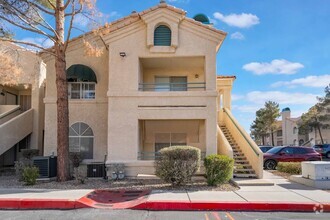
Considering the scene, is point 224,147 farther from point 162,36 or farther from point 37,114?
point 37,114

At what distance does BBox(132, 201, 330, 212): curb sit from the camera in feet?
30.9

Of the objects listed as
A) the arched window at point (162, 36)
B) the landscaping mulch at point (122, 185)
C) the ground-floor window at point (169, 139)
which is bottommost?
the landscaping mulch at point (122, 185)

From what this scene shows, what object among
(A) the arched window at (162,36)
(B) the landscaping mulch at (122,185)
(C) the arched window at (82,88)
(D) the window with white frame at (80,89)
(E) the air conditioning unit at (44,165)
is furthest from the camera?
(D) the window with white frame at (80,89)

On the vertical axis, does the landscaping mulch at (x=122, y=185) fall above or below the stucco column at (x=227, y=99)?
below

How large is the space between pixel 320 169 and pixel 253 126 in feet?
219

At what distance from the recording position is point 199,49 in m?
16.1

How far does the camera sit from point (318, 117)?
1988 inches

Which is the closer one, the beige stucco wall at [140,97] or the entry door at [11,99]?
the beige stucco wall at [140,97]

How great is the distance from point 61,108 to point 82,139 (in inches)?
156

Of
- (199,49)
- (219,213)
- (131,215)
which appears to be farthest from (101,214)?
(199,49)

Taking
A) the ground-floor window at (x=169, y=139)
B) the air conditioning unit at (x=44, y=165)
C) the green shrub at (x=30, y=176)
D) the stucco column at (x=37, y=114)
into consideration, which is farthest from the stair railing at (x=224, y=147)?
the stucco column at (x=37, y=114)

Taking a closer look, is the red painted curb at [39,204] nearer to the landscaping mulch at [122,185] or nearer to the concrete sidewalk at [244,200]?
the concrete sidewalk at [244,200]

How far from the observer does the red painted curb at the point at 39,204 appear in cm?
952

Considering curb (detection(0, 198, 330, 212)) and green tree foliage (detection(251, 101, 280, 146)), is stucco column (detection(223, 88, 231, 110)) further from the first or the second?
green tree foliage (detection(251, 101, 280, 146))
